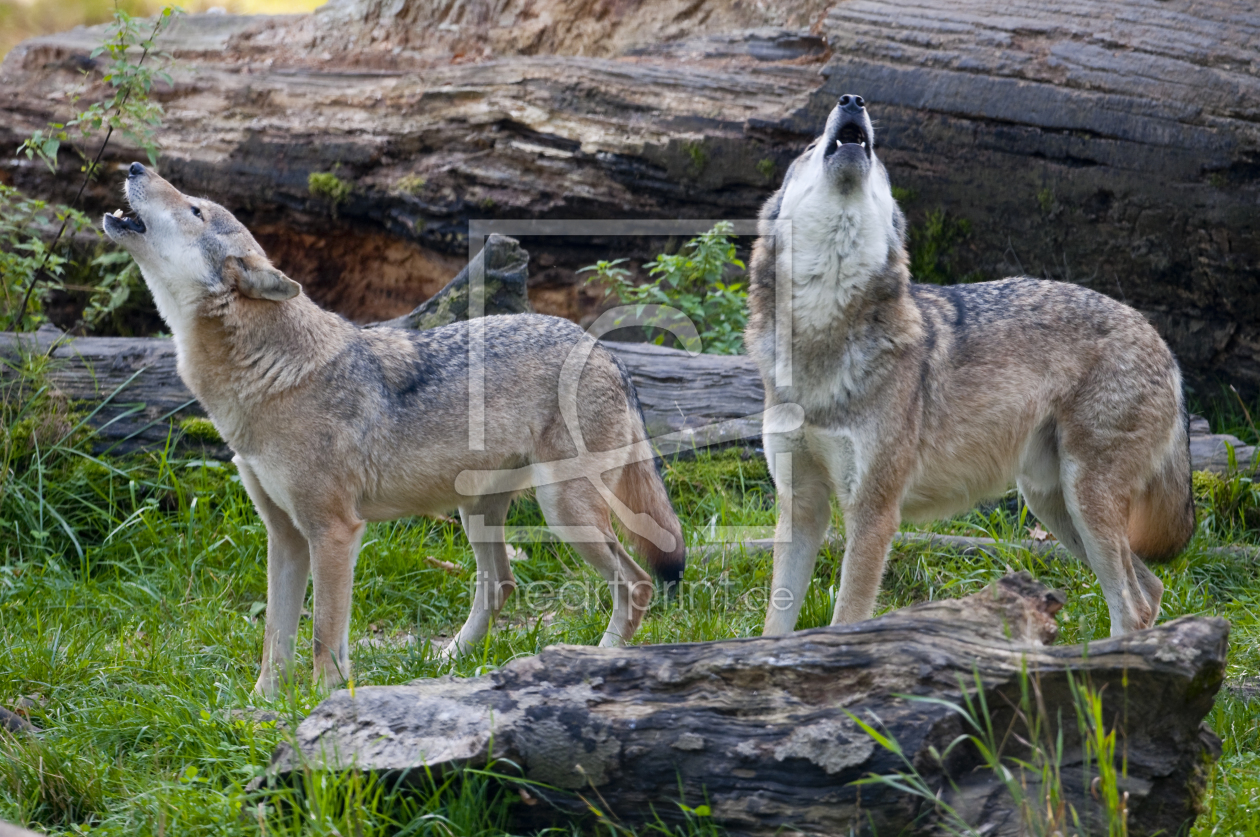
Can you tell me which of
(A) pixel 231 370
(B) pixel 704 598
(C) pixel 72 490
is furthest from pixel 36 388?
(B) pixel 704 598

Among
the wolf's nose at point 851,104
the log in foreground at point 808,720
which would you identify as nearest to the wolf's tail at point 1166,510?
the wolf's nose at point 851,104

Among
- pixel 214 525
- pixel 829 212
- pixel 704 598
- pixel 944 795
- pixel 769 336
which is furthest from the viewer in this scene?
pixel 214 525

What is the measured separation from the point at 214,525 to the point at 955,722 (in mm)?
4590

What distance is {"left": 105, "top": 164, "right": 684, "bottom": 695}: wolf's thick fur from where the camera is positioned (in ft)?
14.7

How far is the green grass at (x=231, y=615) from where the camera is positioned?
119 inches

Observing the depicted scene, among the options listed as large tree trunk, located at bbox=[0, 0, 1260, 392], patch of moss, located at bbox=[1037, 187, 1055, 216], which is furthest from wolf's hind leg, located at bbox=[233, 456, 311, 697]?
patch of moss, located at bbox=[1037, 187, 1055, 216]

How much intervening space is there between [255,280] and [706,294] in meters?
3.68

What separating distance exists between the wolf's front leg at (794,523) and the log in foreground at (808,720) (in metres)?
1.57

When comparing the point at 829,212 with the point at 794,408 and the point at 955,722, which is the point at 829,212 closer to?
the point at 794,408

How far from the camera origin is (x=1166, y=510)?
4781mm

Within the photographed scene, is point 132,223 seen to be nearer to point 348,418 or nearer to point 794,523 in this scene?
point 348,418

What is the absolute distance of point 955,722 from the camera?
99.2 inches

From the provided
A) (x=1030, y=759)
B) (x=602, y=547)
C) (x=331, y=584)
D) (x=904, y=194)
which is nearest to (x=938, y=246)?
(x=904, y=194)

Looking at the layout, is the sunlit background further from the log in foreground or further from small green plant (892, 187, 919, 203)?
the log in foreground
